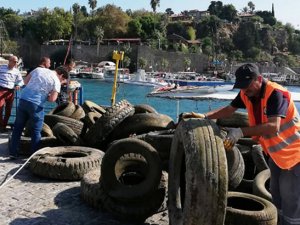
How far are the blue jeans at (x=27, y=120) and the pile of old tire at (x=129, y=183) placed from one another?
86.5 inches

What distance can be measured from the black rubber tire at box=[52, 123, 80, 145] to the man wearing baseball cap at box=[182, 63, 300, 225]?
446 centimetres

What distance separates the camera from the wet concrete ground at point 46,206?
5.13m

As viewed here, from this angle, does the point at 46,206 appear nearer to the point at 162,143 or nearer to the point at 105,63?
the point at 162,143

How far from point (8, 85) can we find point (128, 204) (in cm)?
618

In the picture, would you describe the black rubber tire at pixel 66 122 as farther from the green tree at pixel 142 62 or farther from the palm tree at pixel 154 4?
the palm tree at pixel 154 4

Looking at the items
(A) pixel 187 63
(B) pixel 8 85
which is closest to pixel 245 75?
(B) pixel 8 85

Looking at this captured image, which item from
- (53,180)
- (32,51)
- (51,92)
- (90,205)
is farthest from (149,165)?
(32,51)

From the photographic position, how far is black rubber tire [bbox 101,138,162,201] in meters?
5.22

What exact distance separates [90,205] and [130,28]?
11397 cm

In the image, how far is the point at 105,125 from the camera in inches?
305

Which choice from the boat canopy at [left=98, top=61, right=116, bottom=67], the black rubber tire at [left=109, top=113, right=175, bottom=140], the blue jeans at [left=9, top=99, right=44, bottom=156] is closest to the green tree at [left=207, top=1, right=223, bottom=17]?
the boat canopy at [left=98, top=61, right=116, bottom=67]

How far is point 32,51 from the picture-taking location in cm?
11250

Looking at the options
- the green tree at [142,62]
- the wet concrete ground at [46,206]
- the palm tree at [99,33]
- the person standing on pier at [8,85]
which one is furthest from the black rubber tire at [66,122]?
the palm tree at [99,33]

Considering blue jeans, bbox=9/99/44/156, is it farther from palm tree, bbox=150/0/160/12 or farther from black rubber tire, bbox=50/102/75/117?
palm tree, bbox=150/0/160/12
